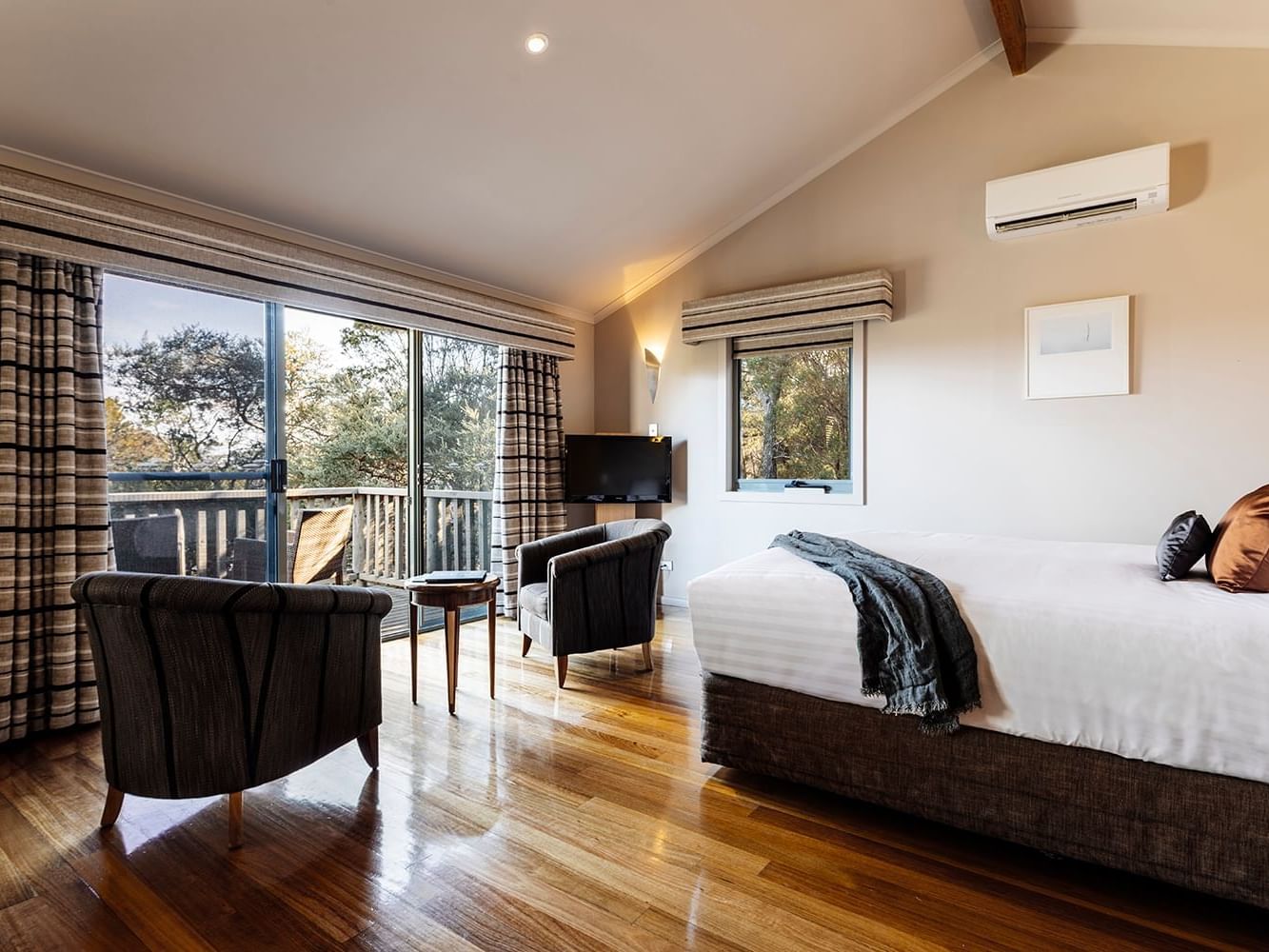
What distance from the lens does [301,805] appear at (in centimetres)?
219

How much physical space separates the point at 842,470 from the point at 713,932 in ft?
10.7

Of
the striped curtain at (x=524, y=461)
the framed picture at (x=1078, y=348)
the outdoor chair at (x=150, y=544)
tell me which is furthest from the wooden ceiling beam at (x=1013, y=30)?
the outdoor chair at (x=150, y=544)

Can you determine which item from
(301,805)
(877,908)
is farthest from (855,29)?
(301,805)

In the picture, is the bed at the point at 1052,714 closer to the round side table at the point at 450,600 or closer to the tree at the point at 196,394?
the round side table at the point at 450,600

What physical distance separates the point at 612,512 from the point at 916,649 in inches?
145

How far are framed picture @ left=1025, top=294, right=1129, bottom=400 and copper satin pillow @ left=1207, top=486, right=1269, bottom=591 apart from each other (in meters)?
1.64

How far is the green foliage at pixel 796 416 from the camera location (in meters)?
4.43

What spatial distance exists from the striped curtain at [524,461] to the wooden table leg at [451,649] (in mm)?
1676

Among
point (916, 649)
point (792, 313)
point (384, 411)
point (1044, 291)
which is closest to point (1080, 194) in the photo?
point (1044, 291)

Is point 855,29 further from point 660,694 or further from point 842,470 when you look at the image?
point 660,694

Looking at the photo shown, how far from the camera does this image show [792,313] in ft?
14.3

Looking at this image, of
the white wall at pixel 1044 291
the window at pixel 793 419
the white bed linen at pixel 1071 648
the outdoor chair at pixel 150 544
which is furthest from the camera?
the window at pixel 793 419

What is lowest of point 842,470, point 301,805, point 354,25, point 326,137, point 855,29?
point 301,805

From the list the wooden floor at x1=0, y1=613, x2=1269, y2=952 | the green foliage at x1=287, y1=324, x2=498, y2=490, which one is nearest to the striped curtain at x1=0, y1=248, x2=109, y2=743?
the wooden floor at x1=0, y1=613, x2=1269, y2=952
